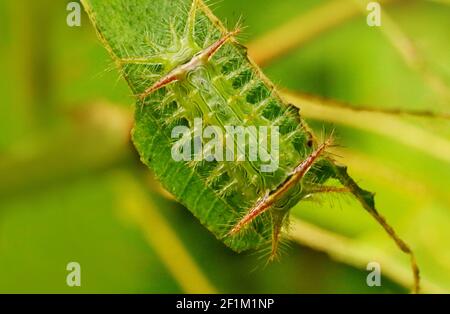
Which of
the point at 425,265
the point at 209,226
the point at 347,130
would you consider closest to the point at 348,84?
the point at 347,130

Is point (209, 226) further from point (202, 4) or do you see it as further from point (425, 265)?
point (425, 265)

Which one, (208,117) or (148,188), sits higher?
(148,188)

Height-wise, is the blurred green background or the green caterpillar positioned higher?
the blurred green background

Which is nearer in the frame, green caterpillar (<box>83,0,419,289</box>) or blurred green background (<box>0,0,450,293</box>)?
green caterpillar (<box>83,0,419,289</box>)

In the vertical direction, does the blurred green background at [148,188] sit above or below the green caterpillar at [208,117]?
above

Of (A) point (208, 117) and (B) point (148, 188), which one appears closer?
(A) point (208, 117)
